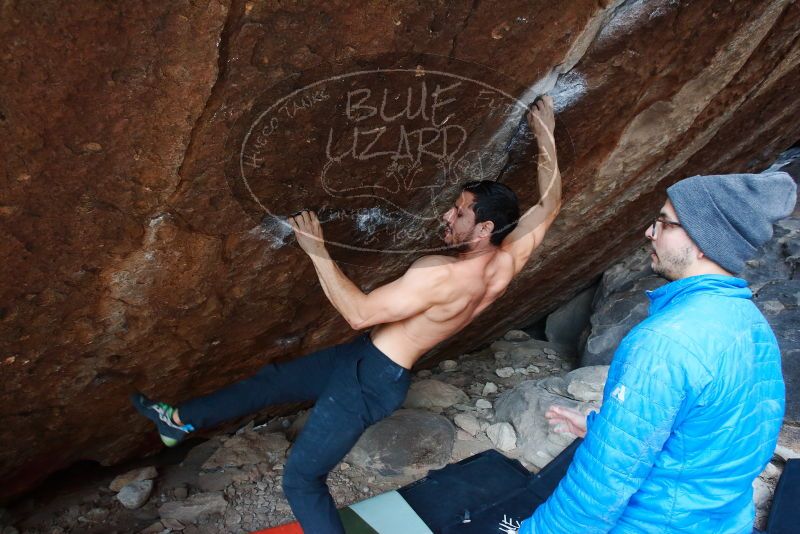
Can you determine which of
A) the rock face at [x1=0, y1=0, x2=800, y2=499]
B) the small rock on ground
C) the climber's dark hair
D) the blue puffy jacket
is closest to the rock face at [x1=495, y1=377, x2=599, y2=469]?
the rock face at [x1=0, y1=0, x2=800, y2=499]

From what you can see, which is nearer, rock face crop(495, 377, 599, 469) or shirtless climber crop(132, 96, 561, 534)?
shirtless climber crop(132, 96, 561, 534)

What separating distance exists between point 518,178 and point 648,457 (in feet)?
5.08

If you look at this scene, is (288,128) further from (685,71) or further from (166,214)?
(685,71)

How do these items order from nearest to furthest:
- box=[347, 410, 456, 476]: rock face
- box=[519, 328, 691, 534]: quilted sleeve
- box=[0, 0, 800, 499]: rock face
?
box=[519, 328, 691, 534]: quilted sleeve, box=[0, 0, 800, 499]: rock face, box=[347, 410, 456, 476]: rock face

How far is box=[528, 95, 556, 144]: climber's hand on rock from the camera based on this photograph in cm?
236

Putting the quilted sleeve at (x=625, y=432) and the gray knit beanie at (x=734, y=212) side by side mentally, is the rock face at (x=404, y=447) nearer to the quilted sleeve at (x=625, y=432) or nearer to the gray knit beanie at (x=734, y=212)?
the quilted sleeve at (x=625, y=432)

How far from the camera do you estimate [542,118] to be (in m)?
2.42

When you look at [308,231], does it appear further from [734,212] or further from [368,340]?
[734,212]

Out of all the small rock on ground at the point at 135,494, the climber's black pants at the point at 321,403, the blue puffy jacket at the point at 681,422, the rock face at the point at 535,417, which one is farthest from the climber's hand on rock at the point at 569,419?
the small rock on ground at the point at 135,494

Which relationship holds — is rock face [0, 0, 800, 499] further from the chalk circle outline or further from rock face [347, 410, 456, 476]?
rock face [347, 410, 456, 476]

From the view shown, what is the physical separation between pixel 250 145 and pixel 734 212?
1364 mm

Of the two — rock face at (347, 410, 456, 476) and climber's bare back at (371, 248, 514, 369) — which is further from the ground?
climber's bare back at (371, 248, 514, 369)

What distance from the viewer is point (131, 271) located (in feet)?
7.16

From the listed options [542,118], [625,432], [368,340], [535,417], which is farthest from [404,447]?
[625,432]
